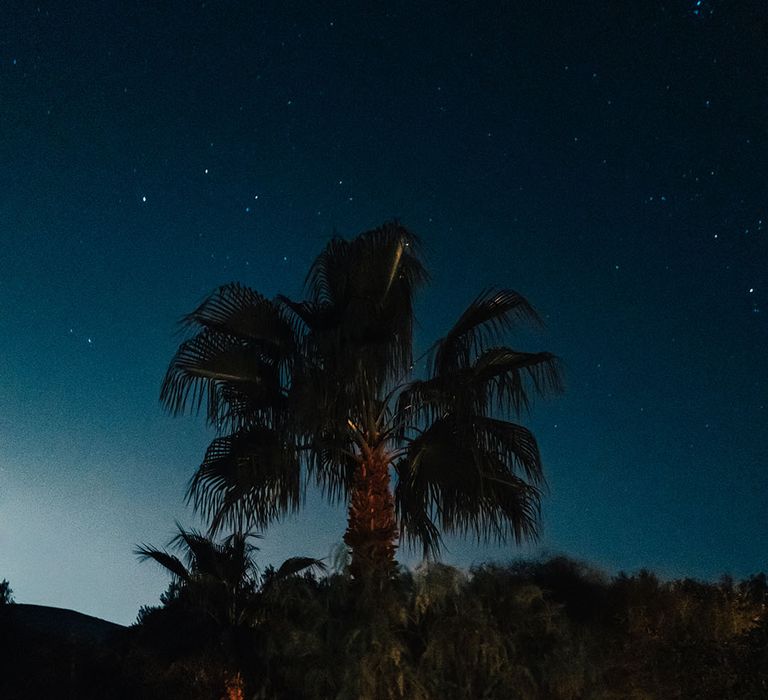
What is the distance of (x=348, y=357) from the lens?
9984mm

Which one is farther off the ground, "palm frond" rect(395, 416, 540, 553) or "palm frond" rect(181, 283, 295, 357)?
"palm frond" rect(181, 283, 295, 357)

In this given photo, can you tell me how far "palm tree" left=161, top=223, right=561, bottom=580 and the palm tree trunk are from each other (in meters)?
0.01

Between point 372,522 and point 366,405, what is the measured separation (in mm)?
1197

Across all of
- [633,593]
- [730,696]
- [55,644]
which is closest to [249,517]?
[730,696]

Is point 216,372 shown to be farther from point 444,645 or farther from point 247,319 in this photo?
point 444,645

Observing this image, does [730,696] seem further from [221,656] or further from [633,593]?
[221,656]

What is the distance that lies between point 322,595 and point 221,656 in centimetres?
420

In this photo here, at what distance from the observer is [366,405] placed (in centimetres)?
1027

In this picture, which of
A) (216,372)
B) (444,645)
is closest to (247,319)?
(216,372)

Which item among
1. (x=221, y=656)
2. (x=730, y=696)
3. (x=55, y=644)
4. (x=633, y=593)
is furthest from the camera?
(x=55, y=644)

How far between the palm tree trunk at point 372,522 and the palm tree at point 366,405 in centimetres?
1

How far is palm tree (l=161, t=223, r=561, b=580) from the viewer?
10102 millimetres

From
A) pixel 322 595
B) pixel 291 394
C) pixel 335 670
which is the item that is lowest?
pixel 335 670

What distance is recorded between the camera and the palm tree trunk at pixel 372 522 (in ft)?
33.1
